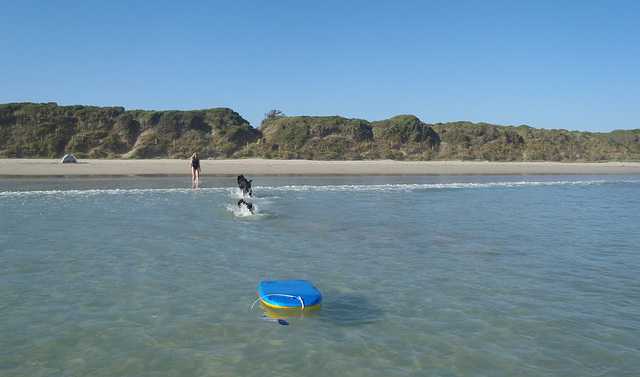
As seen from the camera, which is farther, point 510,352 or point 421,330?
point 421,330

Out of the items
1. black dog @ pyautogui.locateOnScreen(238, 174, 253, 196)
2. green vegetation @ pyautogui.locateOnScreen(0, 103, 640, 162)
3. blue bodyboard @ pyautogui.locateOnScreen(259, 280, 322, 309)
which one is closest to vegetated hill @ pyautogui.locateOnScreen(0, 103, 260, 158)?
green vegetation @ pyautogui.locateOnScreen(0, 103, 640, 162)

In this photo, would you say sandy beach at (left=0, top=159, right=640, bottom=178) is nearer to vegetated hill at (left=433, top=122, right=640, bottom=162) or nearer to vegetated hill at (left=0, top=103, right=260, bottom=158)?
vegetated hill at (left=0, top=103, right=260, bottom=158)

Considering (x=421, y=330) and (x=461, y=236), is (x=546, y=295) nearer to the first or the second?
(x=421, y=330)

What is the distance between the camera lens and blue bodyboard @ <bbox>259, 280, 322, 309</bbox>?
18.6 feet

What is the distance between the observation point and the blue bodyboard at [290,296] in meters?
5.66

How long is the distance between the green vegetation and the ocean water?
123ft

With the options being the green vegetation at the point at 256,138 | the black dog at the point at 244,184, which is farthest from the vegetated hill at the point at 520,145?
the black dog at the point at 244,184

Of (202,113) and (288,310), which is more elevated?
(202,113)

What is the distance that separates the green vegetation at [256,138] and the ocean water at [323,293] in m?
37.3

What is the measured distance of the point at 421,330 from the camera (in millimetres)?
5242

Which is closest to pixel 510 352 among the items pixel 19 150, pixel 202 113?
pixel 19 150

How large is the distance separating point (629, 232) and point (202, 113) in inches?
2028

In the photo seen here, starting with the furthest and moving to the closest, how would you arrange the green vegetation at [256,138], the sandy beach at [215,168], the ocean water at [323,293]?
the green vegetation at [256,138]
the sandy beach at [215,168]
the ocean water at [323,293]

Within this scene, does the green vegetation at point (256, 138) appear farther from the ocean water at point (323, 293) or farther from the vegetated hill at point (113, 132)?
the ocean water at point (323, 293)
